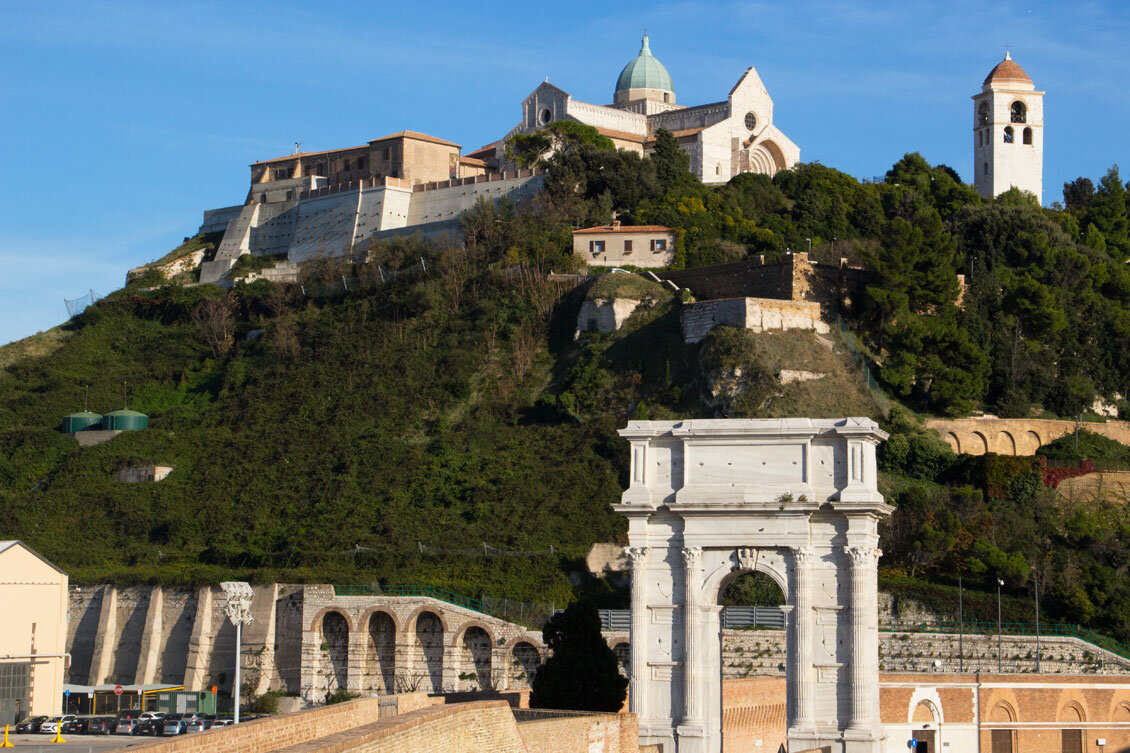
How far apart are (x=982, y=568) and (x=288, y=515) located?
25522 mm

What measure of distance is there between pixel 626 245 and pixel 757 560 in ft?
145

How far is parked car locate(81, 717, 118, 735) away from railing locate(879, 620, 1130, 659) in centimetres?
2191

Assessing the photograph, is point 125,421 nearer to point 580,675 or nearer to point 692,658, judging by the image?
point 580,675

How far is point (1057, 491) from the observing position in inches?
2349

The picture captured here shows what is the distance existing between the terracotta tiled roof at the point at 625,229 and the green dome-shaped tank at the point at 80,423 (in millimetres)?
22492

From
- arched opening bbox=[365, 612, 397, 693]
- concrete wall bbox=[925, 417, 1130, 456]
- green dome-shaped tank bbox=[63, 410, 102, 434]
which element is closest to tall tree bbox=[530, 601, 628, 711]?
arched opening bbox=[365, 612, 397, 693]

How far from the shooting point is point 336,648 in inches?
2272

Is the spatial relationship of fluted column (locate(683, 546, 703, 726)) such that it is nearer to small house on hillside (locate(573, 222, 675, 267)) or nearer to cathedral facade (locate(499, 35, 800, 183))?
small house on hillside (locate(573, 222, 675, 267))

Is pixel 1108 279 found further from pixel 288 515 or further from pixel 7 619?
pixel 7 619

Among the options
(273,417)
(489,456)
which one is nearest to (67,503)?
(273,417)

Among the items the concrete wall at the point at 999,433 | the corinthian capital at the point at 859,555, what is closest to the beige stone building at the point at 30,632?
the corinthian capital at the point at 859,555

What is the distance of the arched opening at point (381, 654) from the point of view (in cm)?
5669

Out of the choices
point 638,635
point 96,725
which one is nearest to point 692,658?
point 638,635

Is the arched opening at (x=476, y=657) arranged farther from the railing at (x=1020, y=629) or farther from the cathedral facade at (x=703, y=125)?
the cathedral facade at (x=703, y=125)
